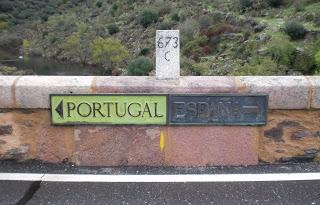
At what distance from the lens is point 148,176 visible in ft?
13.6

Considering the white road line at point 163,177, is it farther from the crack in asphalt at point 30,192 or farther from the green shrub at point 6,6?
the green shrub at point 6,6

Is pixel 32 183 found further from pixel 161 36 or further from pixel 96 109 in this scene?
pixel 161 36

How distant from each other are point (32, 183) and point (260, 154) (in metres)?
2.21

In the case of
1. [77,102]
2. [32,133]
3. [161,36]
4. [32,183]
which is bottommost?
[32,183]

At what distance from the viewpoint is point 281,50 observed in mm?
28734

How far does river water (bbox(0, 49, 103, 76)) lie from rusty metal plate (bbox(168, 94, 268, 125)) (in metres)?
59.7

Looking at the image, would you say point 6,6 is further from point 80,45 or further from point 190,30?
point 190,30

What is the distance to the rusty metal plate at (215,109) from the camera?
4.26 metres

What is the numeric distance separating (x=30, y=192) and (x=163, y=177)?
1.20 m

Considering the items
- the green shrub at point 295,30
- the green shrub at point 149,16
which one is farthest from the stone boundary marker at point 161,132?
the green shrub at point 149,16

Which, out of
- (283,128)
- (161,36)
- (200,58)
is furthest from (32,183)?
(200,58)

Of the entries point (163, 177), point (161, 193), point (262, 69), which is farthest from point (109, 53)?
point (161, 193)

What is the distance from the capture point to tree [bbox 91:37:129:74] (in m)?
61.4

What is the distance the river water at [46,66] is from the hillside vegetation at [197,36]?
2.24m
